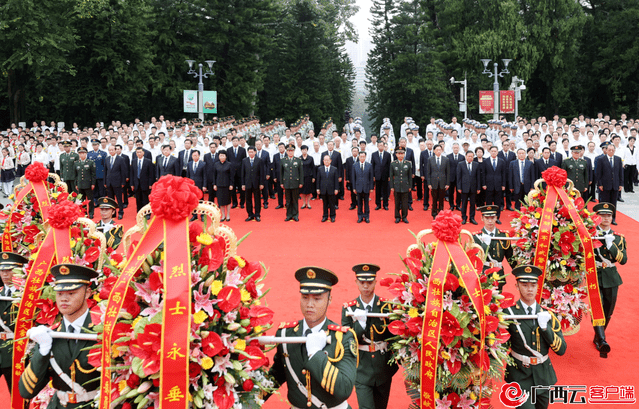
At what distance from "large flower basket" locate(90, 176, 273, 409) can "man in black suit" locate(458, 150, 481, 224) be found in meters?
10.1

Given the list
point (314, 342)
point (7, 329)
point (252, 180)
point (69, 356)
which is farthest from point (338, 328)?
point (252, 180)

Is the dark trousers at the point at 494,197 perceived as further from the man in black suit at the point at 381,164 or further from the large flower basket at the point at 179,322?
the large flower basket at the point at 179,322

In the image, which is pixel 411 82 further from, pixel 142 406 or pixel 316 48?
pixel 142 406

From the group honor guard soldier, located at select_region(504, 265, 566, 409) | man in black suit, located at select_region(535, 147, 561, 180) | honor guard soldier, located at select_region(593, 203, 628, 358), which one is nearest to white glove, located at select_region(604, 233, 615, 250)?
honor guard soldier, located at select_region(593, 203, 628, 358)

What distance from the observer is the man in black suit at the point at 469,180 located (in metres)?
12.4

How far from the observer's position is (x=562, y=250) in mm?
6062

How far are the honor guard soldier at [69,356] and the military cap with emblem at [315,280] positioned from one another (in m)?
1.45

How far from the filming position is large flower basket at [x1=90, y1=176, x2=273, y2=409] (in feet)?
8.83

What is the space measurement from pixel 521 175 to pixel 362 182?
12.8ft

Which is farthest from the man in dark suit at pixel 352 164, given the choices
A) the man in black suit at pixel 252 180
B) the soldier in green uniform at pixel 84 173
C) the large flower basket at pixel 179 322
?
the large flower basket at pixel 179 322

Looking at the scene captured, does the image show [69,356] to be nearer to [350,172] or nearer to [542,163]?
[350,172]

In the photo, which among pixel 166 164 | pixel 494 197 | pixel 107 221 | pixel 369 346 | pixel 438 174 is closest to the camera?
pixel 369 346

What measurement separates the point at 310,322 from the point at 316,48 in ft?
123

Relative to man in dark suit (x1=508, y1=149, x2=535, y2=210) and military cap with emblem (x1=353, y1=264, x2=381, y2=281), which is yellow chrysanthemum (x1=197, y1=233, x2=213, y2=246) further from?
man in dark suit (x1=508, y1=149, x2=535, y2=210)
